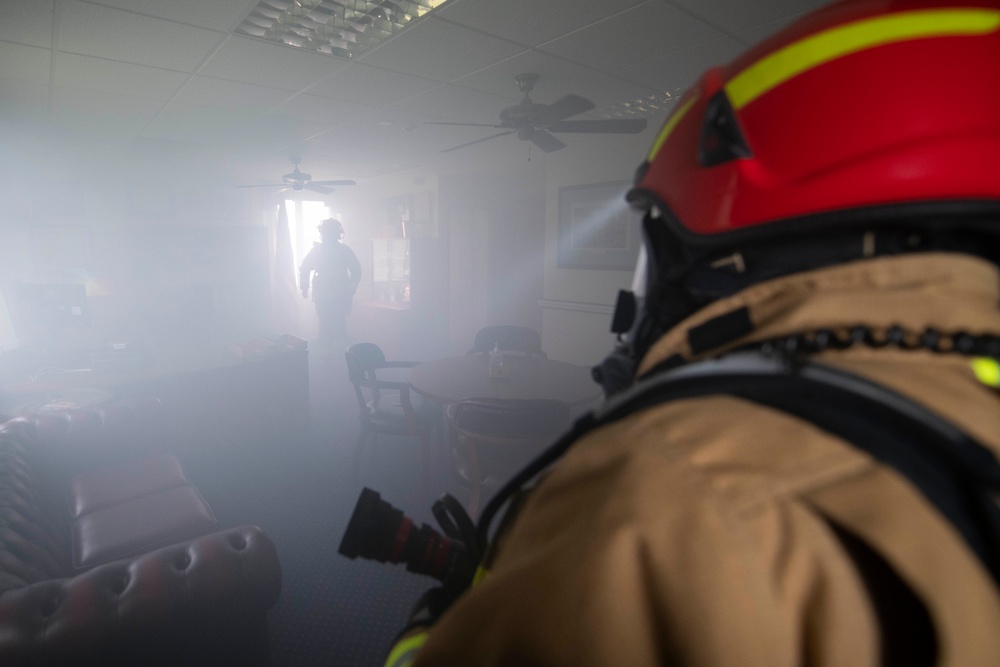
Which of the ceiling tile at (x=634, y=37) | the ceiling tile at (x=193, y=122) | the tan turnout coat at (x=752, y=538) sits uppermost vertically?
the ceiling tile at (x=193, y=122)

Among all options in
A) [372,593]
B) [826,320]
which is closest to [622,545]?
[826,320]

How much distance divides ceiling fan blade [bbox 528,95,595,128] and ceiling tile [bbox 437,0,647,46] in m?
0.33

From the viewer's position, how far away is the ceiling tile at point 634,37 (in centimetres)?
223

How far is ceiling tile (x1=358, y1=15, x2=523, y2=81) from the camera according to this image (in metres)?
2.41

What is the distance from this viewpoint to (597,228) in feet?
15.5

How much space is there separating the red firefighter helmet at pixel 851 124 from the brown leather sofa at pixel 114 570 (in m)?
1.51

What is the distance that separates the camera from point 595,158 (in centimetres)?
469

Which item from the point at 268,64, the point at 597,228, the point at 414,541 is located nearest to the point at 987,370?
the point at 414,541

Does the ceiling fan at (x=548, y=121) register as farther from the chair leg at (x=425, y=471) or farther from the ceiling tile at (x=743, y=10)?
the chair leg at (x=425, y=471)

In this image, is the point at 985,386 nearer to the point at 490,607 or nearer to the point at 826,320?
the point at 826,320

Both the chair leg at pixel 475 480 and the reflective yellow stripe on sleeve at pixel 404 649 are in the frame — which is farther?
the chair leg at pixel 475 480

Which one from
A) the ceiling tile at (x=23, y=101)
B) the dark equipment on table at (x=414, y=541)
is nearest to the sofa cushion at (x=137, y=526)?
the dark equipment on table at (x=414, y=541)

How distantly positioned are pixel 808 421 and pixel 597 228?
4633 millimetres

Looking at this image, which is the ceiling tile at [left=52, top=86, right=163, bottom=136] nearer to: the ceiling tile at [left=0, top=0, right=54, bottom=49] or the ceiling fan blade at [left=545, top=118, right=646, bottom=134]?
the ceiling tile at [left=0, top=0, right=54, bottom=49]
